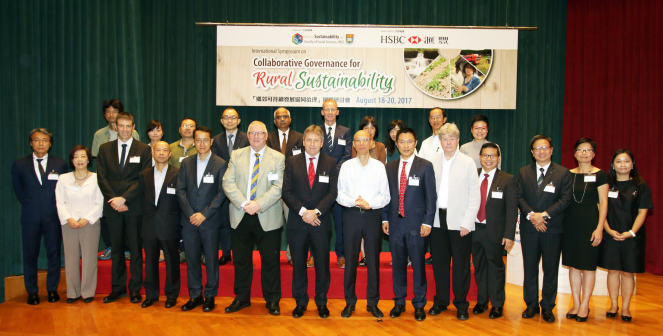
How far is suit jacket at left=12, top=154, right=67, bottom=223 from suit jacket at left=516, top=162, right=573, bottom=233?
4.51 meters

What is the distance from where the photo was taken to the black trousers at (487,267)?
11.8 ft

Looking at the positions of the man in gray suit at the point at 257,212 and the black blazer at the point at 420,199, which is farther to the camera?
the man in gray suit at the point at 257,212

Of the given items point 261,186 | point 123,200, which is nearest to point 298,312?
point 261,186

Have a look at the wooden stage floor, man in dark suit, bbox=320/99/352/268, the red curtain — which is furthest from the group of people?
the red curtain

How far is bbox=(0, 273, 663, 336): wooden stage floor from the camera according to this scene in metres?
3.36

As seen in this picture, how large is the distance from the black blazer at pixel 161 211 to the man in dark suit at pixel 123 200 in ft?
0.55

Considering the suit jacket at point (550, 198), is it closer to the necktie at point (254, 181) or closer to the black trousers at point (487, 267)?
the black trousers at point (487, 267)

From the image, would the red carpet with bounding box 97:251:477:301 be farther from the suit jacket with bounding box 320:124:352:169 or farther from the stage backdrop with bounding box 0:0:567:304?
the stage backdrop with bounding box 0:0:567:304

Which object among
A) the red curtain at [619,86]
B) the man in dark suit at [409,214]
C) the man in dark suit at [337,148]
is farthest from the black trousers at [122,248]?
the red curtain at [619,86]

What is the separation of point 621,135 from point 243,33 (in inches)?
223

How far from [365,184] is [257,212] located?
3.26 feet

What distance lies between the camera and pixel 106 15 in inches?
217

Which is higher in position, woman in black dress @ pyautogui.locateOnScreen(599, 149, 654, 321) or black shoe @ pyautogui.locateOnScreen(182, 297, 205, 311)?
woman in black dress @ pyautogui.locateOnScreen(599, 149, 654, 321)

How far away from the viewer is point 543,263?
3623mm
